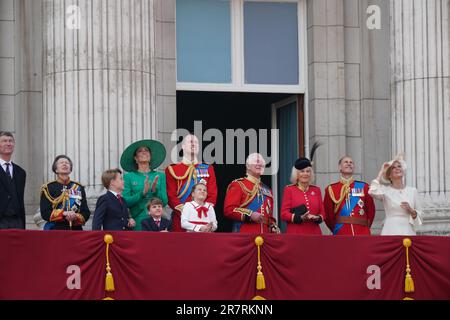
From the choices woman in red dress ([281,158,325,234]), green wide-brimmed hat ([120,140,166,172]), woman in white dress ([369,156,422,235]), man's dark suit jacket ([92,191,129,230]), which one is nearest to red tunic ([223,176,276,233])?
woman in red dress ([281,158,325,234])

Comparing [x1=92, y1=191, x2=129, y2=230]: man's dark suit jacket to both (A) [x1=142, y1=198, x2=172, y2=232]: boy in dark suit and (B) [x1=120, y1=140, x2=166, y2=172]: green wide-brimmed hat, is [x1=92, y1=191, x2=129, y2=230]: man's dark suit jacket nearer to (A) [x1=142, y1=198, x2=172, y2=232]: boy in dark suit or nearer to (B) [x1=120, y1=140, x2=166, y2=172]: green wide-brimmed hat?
(A) [x1=142, y1=198, x2=172, y2=232]: boy in dark suit

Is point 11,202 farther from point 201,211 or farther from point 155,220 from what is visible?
point 201,211

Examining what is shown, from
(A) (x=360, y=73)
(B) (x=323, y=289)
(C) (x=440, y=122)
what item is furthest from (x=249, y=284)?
(A) (x=360, y=73)

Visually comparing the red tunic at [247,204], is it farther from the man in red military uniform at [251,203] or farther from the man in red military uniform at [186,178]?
the man in red military uniform at [186,178]

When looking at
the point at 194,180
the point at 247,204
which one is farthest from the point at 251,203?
the point at 194,180

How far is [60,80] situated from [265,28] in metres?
4.64

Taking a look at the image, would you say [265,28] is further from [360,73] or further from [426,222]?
[426,222]

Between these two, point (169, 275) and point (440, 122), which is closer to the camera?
point (169, 275)

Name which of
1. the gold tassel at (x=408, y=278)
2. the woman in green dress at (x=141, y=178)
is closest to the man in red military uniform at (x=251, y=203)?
the woman in green dress at (x=141, y=178)

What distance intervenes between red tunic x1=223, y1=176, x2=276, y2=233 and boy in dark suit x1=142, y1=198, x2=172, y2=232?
1192mm

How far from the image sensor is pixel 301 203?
20328 millimetres

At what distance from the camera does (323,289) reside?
1872cm

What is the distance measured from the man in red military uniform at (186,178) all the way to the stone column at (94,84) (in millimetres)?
980

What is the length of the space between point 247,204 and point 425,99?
12.9ft
